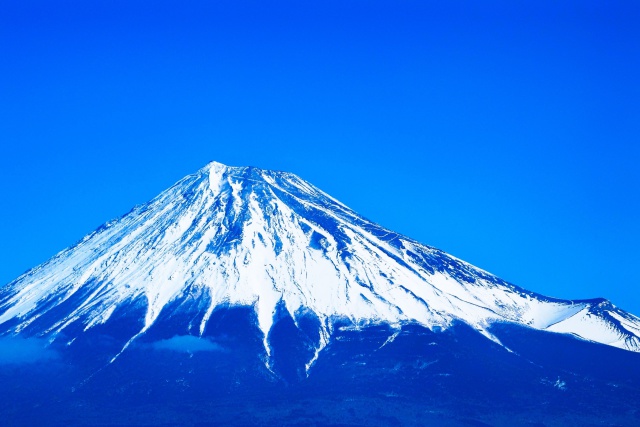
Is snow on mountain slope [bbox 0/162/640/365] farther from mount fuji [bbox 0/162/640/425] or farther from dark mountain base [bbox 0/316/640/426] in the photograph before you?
dark mountain base [bbox 0/316/640/426]

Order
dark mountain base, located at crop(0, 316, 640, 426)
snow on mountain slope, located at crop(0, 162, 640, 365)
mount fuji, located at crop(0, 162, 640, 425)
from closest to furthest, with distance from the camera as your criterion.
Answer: dark mountain base, located at crop(0, 316, 640, 426), mount fuji, located at crop(0, 162, 640, 425), snow on mountain slope, located at crop(0, 162, 640, 365)

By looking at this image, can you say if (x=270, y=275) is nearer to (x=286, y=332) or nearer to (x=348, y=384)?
(x=286, y=332)

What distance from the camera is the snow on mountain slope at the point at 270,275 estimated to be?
107812mm

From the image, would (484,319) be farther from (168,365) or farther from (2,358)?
(2,358)

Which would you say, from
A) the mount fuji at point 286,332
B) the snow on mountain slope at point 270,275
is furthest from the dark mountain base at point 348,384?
the snow on mountain slope at point 270,275

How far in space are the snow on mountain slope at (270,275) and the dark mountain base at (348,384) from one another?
356 centimetres

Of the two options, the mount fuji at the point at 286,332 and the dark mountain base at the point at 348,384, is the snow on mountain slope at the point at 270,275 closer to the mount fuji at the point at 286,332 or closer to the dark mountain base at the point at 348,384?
the mount fuji at the point at 286,332

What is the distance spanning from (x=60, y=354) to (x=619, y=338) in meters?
53.5

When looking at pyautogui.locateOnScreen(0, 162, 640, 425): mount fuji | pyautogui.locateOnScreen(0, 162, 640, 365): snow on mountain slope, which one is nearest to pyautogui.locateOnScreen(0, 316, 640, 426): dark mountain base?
pyautogui.locateOnScreen(0, 162, 640, 425): mount fuji

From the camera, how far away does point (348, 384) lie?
303 ft

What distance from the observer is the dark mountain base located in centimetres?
8625

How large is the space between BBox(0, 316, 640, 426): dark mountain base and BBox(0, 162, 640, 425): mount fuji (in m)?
0.20

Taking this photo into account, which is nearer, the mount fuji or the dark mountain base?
the dark mountain base

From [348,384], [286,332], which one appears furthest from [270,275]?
[348,384]
